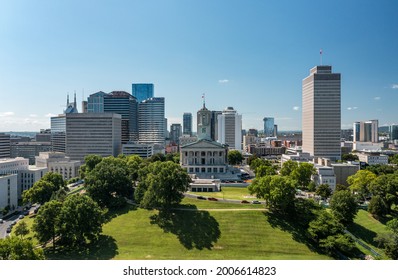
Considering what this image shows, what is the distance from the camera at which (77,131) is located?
109562mm

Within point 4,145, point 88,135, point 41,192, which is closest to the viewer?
point 41,192

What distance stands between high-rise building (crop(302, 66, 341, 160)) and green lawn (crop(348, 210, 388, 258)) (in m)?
59.4

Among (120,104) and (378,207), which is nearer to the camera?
(378,207)

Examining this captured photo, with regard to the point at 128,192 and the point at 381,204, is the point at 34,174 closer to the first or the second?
the point at 128,192

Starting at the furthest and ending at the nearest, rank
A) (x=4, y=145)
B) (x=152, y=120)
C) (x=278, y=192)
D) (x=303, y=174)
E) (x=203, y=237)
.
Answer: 1. (x=152, y=120)
2. (x=4, y=145)
3. (x=303, y=174)
4. (x=278, y=192)
5. (x=203, y=237)

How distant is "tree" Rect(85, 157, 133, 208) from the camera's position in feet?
160

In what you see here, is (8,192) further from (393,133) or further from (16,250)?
(393,133)

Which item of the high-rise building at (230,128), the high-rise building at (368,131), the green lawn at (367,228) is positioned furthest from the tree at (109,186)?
the high-rise building at (368,131)

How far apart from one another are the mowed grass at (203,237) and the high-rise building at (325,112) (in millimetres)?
72012

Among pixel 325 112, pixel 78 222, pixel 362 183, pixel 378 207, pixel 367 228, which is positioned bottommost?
pixel 367 228

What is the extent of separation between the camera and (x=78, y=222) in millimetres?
34656

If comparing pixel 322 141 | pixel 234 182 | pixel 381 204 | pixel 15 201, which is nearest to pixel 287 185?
pixel 381 204

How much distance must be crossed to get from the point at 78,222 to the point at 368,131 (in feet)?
603

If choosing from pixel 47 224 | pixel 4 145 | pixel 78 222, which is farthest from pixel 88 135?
pixel 78 222
